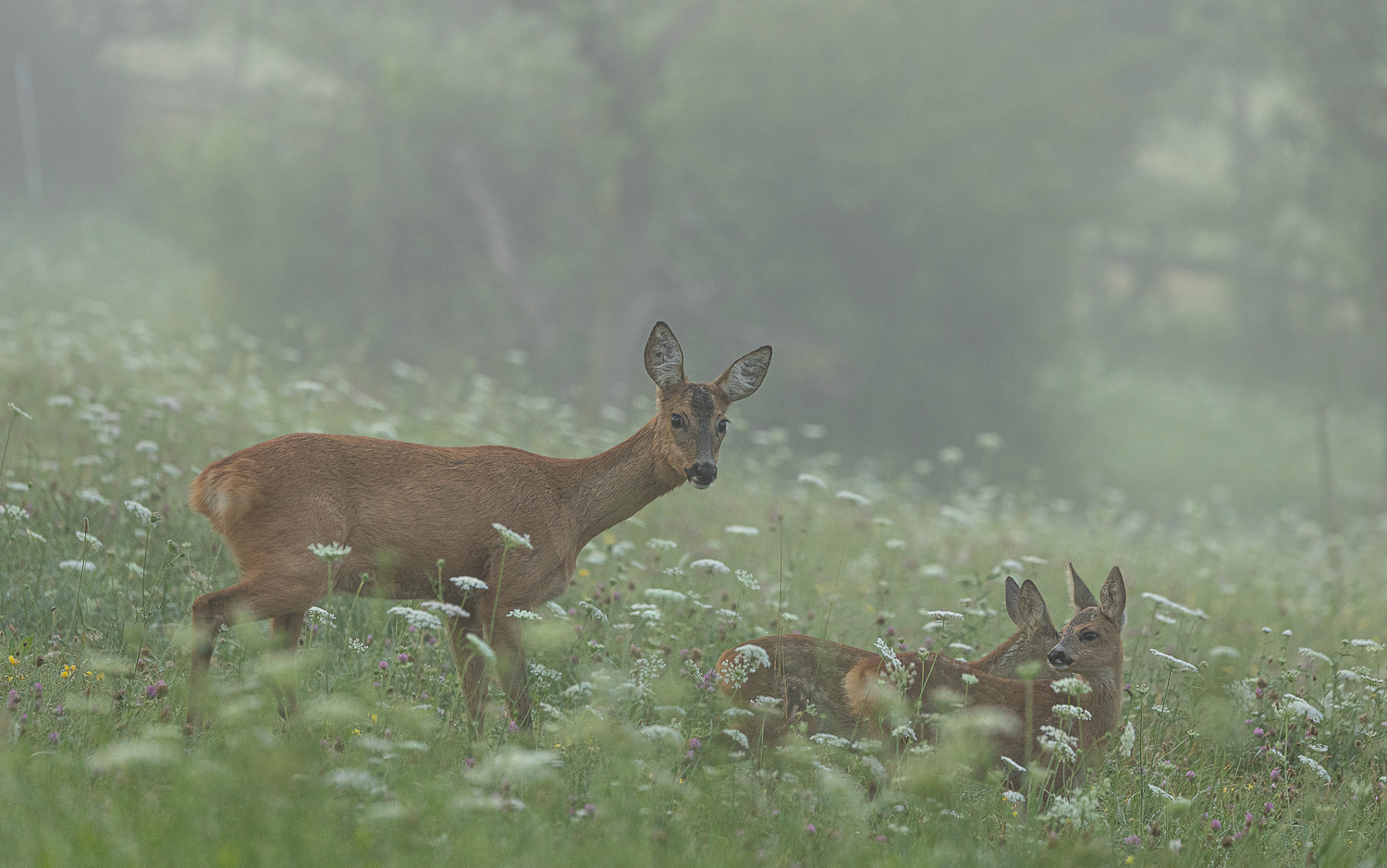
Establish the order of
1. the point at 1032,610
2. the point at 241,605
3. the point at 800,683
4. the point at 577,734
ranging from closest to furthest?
the point at 577,734 → the point at 241,605 → the point at 800,683 → the point at 1032,610

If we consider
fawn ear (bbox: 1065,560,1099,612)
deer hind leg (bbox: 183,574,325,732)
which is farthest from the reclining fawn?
deer hind leg (bbox: 183,574,325,732)

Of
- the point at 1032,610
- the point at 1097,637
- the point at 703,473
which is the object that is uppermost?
the point at 703,473

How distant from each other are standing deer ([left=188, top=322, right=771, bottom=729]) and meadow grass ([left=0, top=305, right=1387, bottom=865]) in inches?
6.6

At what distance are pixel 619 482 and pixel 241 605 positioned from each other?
1658mm

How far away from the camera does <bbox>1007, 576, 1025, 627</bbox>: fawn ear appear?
5.52 metres

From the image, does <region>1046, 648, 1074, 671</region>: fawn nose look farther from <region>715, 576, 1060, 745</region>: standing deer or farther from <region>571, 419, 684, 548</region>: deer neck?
<region>571, 419, 684, 548</region>: deer neck

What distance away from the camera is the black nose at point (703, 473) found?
5281mm

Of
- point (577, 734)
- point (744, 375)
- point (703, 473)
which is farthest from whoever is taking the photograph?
point (744, 375)

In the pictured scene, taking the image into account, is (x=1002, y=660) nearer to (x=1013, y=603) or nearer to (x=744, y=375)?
(x=1013, y=603)

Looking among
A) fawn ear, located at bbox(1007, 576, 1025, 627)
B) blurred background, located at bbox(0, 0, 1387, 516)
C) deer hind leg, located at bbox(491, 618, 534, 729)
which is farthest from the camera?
blurred background, located at bbox(0, 0, 1387, 516)

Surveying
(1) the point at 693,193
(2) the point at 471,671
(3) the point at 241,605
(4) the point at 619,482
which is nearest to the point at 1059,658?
(4) the point at 619,482

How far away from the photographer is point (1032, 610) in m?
5.45

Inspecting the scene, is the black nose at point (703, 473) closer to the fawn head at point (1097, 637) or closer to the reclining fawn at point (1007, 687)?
the reclining fawn at point (1007, 687)

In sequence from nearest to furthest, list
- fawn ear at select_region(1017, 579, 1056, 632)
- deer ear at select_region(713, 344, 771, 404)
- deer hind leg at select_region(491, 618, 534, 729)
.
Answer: deer hind leg at select_region(491, 618, 534, 729), fawn ear at select_region(1017, 579, 1056, 632), deer ear at select_region(713, 344, 771, 404)
